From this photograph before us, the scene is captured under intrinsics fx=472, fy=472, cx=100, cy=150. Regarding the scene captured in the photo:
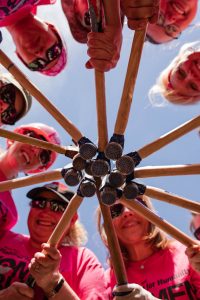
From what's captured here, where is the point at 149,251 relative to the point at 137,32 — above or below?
below

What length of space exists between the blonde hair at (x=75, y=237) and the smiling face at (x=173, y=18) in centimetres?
317

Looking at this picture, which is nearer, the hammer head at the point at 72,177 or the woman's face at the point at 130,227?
the hammer head at the point at 72,177

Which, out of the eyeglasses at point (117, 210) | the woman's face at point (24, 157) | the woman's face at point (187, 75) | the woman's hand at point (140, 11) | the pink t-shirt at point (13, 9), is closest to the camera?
the woman's hand at point (140, 11)

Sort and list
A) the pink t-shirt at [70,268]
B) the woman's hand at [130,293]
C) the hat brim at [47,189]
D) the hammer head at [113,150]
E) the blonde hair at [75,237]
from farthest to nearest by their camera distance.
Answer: the blonde hair at [75,237], the hat brim at [47,189], the pink t-shirt at [70,268], the hammer head at [113,150], the woman's hand at [130,293]

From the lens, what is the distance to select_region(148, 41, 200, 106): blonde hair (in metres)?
7.20

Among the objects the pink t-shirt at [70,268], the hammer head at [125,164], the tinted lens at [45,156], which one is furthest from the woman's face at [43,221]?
the hammer head at [125,164]

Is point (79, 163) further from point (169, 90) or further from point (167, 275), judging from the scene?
point (169, 90)

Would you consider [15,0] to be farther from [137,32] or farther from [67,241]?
[67,241]

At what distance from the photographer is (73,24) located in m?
A: 6.94

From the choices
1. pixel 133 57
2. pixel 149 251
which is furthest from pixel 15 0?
pixel 149 251

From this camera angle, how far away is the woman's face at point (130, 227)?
641cm

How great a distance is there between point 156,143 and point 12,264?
2.37m

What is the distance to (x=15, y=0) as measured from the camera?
214 inches

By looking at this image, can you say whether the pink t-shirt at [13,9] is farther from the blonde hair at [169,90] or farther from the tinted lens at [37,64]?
the blonde hair at [169,90]
